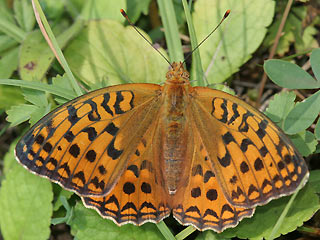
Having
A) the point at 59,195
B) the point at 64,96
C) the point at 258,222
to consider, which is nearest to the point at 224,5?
the point at 64,96

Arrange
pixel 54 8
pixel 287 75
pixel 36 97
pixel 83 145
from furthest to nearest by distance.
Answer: pixel 54 8 → pixel 36 97 → pixel 287 75 → pixel 83 145

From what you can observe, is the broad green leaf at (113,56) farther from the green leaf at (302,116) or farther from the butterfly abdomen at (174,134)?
the green leaf at (302,116)

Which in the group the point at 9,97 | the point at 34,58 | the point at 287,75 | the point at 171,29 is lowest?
the point at 9,97

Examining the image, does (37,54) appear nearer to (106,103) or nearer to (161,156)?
(106,103)

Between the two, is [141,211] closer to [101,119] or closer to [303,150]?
[101,119]

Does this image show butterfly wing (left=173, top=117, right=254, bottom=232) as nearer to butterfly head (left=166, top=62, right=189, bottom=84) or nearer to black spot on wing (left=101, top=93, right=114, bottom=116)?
butterfly head (left=166, top=62, right=189, bottom=84)

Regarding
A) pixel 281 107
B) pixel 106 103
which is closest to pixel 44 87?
pixel 106 103

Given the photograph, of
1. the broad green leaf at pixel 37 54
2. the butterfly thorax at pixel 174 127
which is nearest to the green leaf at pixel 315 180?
the butterfly thorax at pixel 174 127

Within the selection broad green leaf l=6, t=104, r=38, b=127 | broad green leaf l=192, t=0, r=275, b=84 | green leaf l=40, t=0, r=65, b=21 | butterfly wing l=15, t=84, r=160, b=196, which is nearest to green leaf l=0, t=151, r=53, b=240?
broad green leaf l=6, t=104, r=38, b=127
